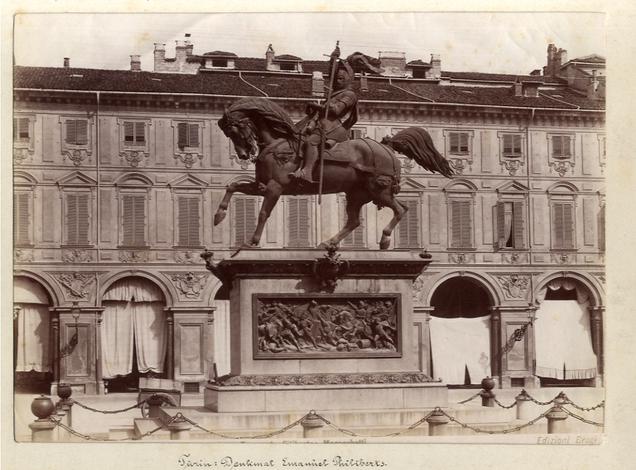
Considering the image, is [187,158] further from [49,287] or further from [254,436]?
[254,436]

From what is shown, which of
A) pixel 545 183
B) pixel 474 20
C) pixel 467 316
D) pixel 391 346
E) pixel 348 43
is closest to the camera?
pixel 391 346

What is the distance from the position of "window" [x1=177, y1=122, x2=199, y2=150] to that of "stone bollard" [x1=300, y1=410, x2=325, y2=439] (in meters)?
22.7

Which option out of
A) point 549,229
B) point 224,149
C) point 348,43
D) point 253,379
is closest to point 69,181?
point 224,149

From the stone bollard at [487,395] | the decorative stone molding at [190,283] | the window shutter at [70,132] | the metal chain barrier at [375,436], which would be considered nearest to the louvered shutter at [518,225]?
the decorative stone molding at [190,283]

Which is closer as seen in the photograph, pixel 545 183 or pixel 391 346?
pixel 391 346

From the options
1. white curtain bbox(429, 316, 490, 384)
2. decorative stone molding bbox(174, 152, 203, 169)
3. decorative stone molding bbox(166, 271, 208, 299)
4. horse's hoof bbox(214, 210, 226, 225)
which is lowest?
white curtain bbox(429, 316, 490, 384)

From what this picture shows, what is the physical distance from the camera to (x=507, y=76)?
131 ft

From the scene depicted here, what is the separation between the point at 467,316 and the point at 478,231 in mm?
3571

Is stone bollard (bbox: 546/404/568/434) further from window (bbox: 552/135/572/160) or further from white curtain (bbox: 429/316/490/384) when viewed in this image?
window (bbox: 552/135/572/160)

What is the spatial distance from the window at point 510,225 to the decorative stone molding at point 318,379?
22.5 m

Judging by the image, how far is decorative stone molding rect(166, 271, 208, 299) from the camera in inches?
1468

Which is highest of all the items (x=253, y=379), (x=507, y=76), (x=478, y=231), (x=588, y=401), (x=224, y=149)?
(x=507, y=76)

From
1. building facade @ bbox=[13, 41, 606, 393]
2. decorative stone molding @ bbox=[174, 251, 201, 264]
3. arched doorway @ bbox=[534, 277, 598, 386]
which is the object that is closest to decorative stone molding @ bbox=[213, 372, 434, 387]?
building facade @ bbox=[13, 41, 606, 393]
